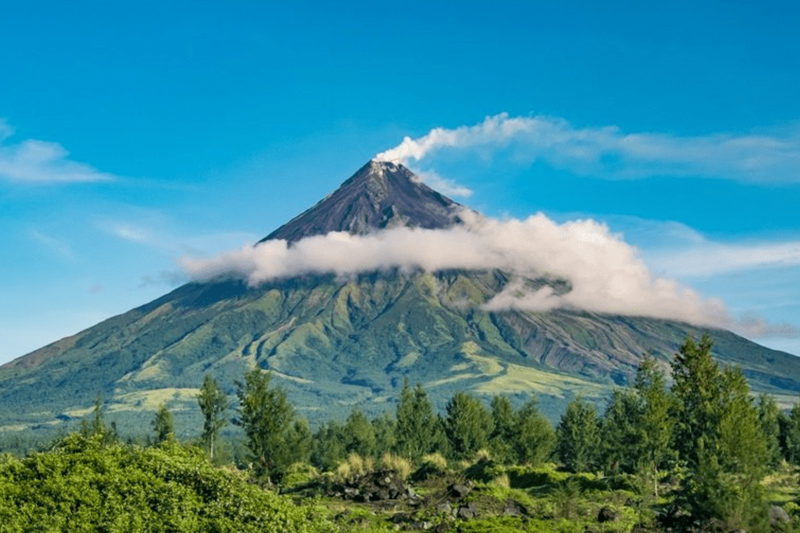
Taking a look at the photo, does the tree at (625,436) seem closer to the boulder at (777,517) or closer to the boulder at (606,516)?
the boulder at (606,516)

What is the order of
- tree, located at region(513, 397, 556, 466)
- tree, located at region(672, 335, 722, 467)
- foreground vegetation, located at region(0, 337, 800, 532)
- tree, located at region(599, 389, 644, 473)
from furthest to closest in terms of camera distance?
tree, located at region(513, 397, 556, 466), tree, located at region(672, 335, 722, 467), tree, located at region(599, 389, 644, 473), foreground vegetation, located at region(0, 337, 800, 532)

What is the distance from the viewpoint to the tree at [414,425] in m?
80.4

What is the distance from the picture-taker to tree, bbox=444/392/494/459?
79.7m

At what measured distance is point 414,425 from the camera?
81750 millimetres

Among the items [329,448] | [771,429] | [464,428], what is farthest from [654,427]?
[329,448]

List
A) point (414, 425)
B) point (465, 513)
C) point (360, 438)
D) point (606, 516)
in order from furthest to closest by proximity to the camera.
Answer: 1. point (360, 438)
2. point (414, 425)
3. point (465, 513)
4. point (606, 516)

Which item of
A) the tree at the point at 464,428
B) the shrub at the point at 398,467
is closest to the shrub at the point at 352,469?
the shrub at the point at 398,467

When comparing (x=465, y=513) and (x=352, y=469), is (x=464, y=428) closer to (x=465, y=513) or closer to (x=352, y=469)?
(x=352, y=469)

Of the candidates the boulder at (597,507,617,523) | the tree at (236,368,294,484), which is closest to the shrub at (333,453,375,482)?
the tree at (236,368,294,484)

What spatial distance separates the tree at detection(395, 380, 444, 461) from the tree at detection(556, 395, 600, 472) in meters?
15.7

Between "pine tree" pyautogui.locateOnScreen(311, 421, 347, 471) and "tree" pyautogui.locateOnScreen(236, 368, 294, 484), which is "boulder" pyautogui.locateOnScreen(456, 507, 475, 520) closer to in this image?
"tree" pyautogui.locateOnScreen(236, 368, 294, 484)

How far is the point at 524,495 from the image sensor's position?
46219 millimetres

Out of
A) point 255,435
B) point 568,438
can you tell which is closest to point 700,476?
point 255,435

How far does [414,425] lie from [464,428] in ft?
19.4
